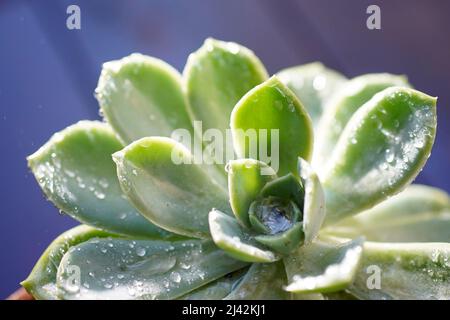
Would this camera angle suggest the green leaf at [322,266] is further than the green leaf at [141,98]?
No

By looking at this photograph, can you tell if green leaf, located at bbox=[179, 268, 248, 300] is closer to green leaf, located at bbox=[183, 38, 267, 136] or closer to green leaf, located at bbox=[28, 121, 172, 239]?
green leaf, located at bbox=[28, 121, 172, 239]

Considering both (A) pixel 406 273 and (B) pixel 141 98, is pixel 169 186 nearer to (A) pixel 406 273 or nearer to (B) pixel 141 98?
(B) pixel 141 98

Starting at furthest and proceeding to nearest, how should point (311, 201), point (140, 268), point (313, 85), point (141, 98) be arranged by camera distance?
point (313, 85)
point (141, 98)
point (140, 268)
point (311, 201)

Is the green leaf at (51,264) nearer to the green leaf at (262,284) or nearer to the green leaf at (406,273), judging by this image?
the green leaf at (262,284)

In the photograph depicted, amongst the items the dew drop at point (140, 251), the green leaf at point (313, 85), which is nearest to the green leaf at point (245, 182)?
the dew drop at point (140, 251)

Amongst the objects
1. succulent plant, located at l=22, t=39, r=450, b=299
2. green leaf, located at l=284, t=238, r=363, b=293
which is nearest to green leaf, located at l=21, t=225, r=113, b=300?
succulent plant, located at l=22, t=39, r=450, b=299

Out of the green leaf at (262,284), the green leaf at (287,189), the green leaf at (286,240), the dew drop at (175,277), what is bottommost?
the green leaf at (262,284)

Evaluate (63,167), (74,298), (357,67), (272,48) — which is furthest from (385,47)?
(74,298)

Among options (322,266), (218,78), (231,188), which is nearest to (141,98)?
(218,78)
